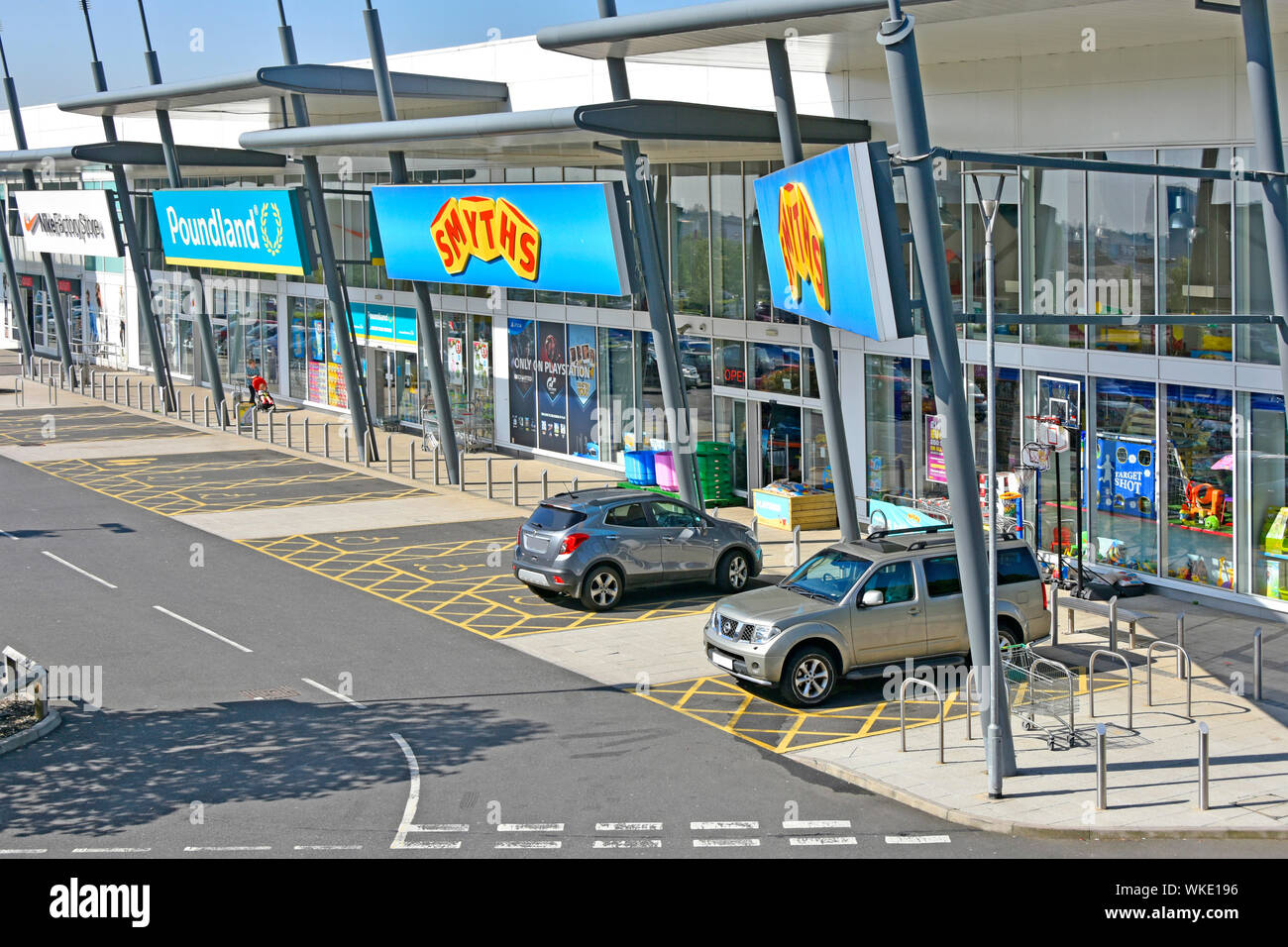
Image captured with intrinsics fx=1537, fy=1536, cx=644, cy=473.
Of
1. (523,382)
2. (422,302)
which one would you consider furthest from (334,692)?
(523,382)

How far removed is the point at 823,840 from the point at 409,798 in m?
3.59

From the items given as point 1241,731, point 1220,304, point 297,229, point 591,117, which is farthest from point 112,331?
point 1241,731

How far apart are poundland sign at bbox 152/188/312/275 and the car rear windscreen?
14.7 meters

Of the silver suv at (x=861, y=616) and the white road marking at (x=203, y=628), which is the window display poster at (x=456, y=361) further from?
the silver suv at (x=861, y=616)

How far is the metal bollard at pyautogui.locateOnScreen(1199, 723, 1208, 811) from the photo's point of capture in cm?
1273

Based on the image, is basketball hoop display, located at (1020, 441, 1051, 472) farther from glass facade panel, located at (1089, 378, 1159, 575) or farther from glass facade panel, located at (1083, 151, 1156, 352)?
glass facade panel, located at (1083, 151, 1156, 352)

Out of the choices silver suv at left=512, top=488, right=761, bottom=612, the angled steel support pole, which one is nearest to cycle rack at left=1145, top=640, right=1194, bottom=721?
the angled steel support pole

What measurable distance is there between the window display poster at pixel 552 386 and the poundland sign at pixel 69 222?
15106 mm

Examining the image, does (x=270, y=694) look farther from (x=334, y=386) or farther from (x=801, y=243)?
(x=334, y=386)

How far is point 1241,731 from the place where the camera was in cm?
1512

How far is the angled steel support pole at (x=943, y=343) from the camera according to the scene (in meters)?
13.2

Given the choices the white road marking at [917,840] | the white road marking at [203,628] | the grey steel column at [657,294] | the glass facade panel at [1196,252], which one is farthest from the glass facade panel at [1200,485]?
the white road marking at [203,628]

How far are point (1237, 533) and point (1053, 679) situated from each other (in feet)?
19.8

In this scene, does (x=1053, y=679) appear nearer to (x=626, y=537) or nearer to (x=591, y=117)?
(x=626, y=537)
